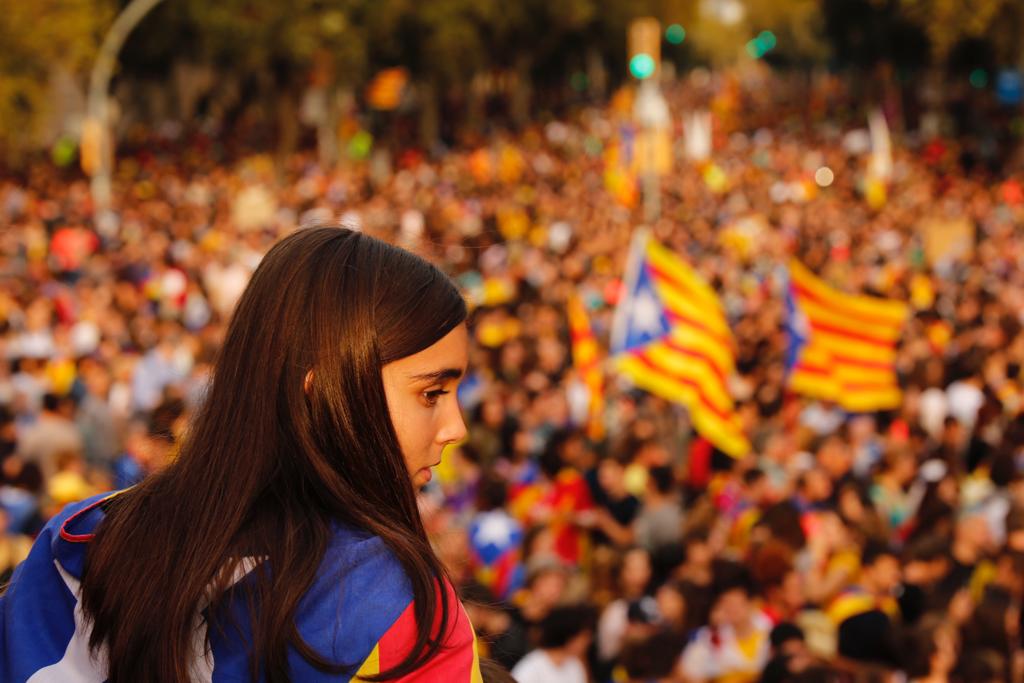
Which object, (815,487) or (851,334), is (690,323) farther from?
(815,487)

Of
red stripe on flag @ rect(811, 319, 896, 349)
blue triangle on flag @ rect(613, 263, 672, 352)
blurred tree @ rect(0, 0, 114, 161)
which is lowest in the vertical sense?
blurred tree @ rect(0, 0, 114, 161)

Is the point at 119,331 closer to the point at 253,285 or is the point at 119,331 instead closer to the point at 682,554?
the point at 682,554

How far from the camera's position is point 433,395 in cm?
168

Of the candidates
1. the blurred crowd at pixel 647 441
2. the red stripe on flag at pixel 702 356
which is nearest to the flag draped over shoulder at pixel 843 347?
the blurred crowd at pixel 647 441

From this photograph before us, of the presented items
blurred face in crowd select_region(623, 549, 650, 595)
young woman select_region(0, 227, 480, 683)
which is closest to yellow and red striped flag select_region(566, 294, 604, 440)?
blurred face in crowd select_region(623, 549, 650, 595)

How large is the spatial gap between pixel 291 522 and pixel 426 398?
0.24 meters

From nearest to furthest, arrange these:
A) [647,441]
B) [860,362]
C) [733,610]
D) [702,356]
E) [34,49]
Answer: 1. [733,610]
2. [647,441]
3. [702,356]
4. [860,362]
5. [34,49]

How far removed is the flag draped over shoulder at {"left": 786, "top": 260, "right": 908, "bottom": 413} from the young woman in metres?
9.55

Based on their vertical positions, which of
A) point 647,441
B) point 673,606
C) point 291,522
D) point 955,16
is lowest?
point 955,16

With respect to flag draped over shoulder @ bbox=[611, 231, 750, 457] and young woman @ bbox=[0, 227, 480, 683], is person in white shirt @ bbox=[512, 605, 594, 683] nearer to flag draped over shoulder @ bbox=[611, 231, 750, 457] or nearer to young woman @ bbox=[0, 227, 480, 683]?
young woman @ bbox=[0, 227, 480, 683]

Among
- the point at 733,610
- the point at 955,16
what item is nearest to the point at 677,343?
the point at 733,610

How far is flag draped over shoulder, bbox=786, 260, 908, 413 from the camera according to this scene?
35.9 feet

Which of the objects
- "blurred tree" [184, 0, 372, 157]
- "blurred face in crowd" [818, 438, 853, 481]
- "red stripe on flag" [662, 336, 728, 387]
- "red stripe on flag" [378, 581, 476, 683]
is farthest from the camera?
"blurred tree" [184, 0, 372, 157]

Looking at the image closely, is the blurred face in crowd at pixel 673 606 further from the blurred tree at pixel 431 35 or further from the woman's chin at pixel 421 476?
the blurred tree at pixel 431 35
